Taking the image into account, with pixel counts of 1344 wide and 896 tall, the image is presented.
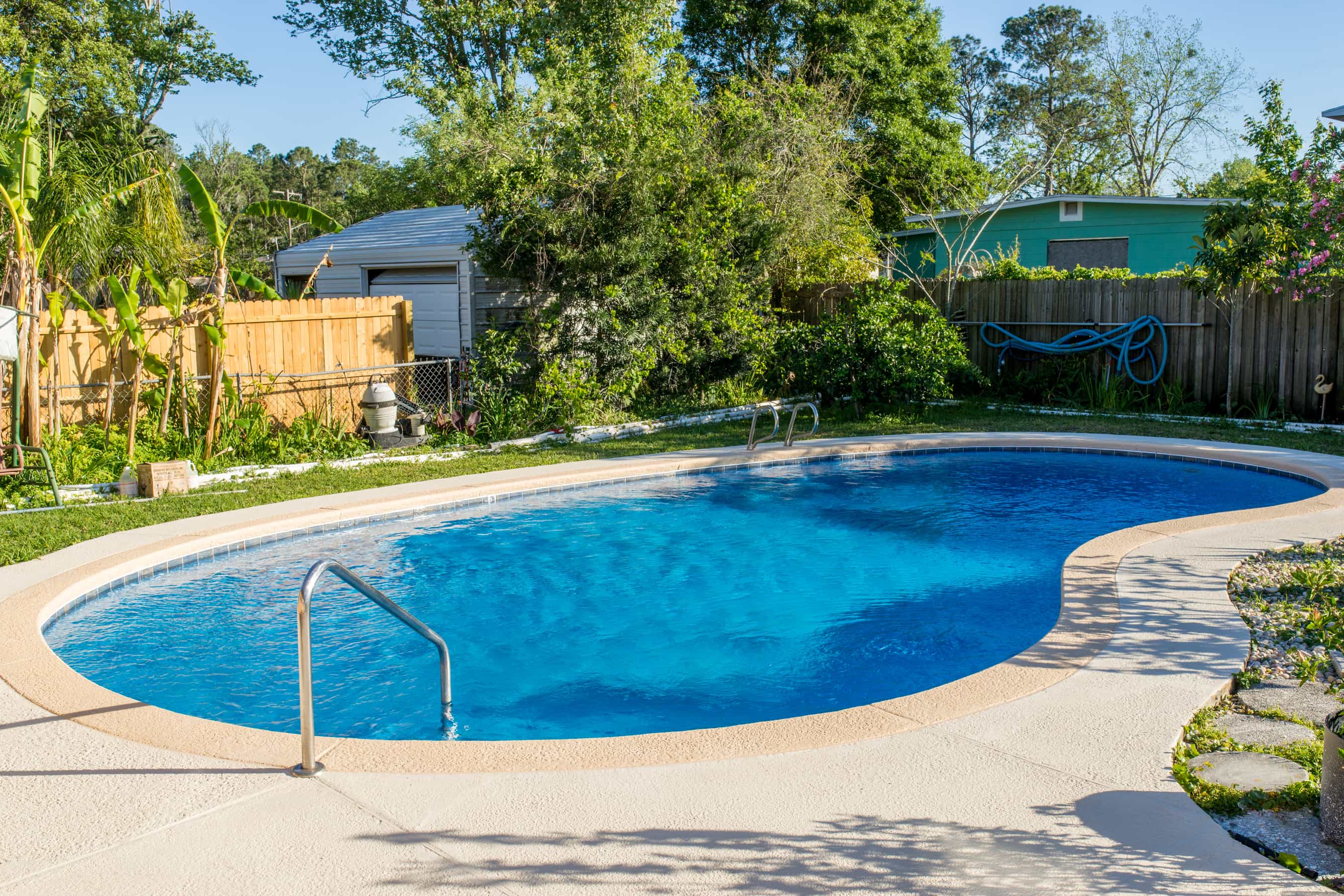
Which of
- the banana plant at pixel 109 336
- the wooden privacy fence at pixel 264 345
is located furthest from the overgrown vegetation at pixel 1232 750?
the wooden privacy fence at pixel 264 345

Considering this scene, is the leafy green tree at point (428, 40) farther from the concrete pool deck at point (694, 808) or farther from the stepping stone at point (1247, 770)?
the stepping stone at point (1247, 770)

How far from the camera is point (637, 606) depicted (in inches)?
317

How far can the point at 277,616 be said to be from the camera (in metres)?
7.51

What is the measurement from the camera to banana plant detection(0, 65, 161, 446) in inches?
396

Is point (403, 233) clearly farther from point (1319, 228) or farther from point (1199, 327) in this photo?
point (1319, 228)

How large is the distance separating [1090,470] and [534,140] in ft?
28.2

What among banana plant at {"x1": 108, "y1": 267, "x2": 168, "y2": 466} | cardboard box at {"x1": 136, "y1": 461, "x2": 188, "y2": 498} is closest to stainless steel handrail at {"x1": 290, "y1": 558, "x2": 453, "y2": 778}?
cardboard box at {"x1": 136, "y1": 461, "x2": 188, "y2": 498}

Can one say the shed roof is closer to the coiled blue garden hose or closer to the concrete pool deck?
the coiled blue garden hose

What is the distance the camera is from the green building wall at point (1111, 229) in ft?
71.1

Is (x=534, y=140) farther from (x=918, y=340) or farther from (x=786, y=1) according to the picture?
(x=786, y=1)

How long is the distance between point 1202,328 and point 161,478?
45.6ft

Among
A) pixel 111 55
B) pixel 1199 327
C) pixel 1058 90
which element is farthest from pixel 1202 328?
pixel 1058 90

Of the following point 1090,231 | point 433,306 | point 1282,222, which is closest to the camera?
point 1282,222

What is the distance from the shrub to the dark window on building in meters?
8.21
